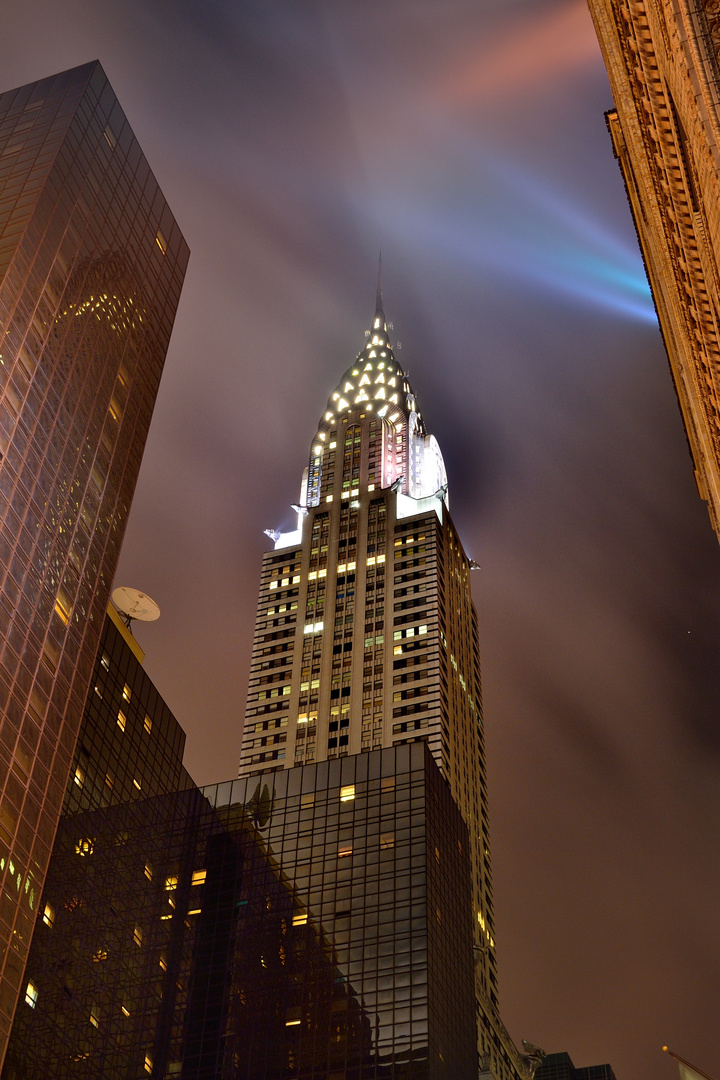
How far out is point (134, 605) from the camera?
402 feet

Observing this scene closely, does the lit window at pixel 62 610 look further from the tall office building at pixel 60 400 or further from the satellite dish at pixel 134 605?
the satellite dish at pixel 134 605

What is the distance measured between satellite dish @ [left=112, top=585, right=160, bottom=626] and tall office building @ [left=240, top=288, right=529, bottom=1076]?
3073cm

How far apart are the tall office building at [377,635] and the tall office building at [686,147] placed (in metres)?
105

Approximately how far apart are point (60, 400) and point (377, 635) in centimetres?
8810

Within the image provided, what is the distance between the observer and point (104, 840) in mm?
110562

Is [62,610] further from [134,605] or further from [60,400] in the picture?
[134,605]

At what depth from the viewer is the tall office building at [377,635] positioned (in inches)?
5989

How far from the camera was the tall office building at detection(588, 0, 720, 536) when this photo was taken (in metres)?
26.6

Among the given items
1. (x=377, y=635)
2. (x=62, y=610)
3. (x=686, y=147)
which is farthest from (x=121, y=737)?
(x=686, y=147)

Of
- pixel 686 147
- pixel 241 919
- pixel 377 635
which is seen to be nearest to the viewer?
pixel 686 147

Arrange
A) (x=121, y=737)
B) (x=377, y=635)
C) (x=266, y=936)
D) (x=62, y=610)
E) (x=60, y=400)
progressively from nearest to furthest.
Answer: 1. (x=62, y=610)
2. (x=60, y=400)
3. (x=266, y=936)
4. (x=121, y=737)
5. (x=377, y=635)

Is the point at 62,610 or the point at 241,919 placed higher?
the point at 241,919

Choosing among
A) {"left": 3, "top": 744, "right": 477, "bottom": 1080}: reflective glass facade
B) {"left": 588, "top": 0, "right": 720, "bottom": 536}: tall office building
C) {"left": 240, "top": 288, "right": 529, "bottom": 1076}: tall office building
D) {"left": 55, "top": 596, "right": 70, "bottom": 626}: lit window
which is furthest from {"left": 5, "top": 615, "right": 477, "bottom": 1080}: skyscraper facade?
{"left": 588, "top": 0, "right": 720, "bottom": 536}: tall office building

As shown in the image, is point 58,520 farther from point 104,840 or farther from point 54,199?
point 104,840
